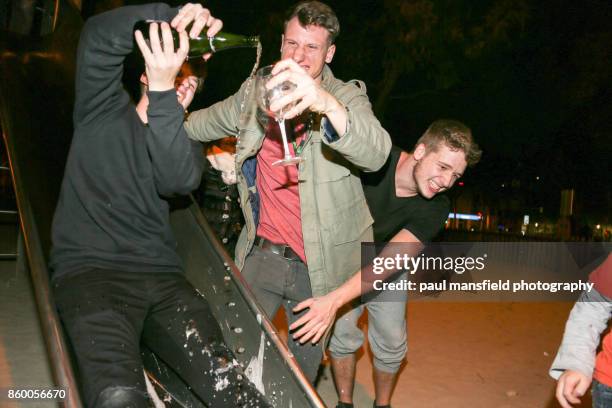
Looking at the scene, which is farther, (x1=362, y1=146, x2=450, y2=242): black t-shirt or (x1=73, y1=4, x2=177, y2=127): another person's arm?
(x1=362, y1=146, x2=450, y2=242): black t-shirt

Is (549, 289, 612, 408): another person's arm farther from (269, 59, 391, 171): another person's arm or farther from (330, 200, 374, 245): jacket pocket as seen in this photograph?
(330, 200, 374, 245): jacket pocket

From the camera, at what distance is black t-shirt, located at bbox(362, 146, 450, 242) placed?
3346 millimetres

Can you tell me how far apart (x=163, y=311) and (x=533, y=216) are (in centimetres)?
2741

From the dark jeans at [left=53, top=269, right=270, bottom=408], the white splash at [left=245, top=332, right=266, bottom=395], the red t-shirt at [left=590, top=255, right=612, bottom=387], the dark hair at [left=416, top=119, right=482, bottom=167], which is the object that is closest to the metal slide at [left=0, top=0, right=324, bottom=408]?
the white splash at [left=245, top=332, right=266, bottom=395]

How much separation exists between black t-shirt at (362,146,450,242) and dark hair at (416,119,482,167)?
0.28 metres

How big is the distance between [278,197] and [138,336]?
1.18 meters

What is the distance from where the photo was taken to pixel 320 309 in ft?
9.33

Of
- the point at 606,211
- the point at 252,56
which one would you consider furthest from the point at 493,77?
the point at 606,211

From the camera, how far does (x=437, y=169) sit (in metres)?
3.32

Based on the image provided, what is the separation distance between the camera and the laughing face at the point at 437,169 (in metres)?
3.32

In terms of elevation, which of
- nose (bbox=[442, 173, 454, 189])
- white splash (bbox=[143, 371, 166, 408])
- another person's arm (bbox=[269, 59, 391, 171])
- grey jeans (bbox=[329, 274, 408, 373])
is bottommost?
grey jeans (bbox=[329, 274, 408, 373])

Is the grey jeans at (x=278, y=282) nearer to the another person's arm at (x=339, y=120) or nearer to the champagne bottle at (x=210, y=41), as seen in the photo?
the another person's arm at (x=339, y=120)

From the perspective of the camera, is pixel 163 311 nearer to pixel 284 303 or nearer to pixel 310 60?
pixel 284 303

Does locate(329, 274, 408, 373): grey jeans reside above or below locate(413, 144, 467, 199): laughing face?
below
